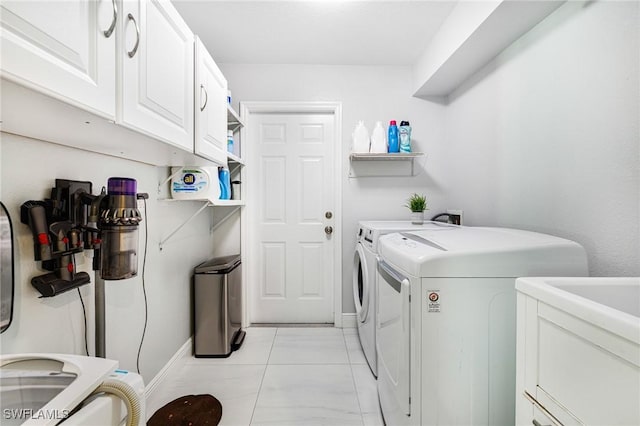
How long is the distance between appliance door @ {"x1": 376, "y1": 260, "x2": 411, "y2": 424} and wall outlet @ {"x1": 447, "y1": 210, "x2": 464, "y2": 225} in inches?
47.4

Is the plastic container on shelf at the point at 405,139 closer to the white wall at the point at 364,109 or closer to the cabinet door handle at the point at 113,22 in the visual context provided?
the white wall at the point at 364,109

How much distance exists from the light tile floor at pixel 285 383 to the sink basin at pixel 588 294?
120cm

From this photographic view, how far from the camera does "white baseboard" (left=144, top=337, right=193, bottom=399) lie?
159cm

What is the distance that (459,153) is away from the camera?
2.34 meters

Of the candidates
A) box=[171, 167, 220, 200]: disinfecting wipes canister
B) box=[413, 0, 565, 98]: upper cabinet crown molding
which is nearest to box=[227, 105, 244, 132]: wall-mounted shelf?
box=[171, 167, 220, 200]: disinfecting wipes canister

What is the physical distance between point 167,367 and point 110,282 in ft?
2.82

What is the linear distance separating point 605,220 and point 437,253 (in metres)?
0.79

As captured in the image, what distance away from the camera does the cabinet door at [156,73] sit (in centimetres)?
83

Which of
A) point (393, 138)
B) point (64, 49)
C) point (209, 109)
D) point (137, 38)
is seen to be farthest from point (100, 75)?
point (393, 138)

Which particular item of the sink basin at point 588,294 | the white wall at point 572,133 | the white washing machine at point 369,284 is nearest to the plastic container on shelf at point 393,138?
the white wall at point 572,133

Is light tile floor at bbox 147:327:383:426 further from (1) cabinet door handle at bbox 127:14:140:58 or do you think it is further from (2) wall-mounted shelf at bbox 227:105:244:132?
(2) wall-mounted shelf at bbox 227:105:244:132

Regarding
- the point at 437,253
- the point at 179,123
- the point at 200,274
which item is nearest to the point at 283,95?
the point at 179,123

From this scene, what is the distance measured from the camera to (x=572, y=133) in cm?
129

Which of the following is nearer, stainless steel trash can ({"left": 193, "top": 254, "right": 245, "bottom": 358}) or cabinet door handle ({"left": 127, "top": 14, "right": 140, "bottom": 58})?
cabinet door handle ({"left": 127, "top": 14, "right": 140, "bottom": 58})
